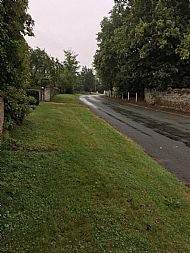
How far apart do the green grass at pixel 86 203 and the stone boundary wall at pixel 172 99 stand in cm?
1916

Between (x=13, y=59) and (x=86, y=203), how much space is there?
17.4 feet

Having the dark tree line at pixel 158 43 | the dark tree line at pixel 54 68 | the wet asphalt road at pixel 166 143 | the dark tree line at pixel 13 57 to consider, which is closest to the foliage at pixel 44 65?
the dark tree line at pixel 54 68

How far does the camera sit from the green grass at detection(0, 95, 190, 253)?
154 inches

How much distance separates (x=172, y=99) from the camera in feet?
92.2

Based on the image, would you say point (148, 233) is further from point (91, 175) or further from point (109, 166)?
point (109, 166)

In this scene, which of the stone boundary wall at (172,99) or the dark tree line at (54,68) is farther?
the dark tree line at (54,68)

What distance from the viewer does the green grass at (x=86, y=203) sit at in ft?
12.9

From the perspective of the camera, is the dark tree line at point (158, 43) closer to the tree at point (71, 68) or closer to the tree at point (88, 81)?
the tree at point (71, 68)

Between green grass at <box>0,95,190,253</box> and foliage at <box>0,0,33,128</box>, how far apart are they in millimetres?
1258

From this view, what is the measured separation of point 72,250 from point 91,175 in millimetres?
2537

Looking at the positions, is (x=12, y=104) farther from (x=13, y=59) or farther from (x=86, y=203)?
(x=86, y=203)

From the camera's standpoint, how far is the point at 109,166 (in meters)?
7.05

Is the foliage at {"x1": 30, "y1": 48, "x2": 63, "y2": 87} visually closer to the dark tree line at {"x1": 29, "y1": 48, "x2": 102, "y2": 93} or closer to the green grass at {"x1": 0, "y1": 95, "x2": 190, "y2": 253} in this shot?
the dark tree line at {"x1": 29, "y1": 48, "x2": 102, "y2": 93}

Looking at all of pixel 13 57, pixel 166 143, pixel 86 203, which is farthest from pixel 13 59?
pixel 166 143
